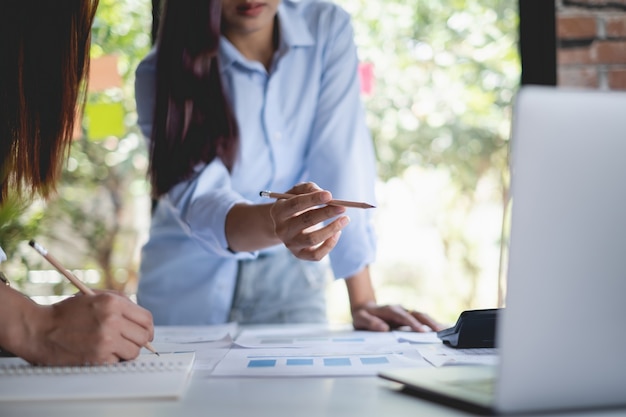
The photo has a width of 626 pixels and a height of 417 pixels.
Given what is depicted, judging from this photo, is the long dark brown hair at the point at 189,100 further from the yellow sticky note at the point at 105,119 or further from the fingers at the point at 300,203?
the yellow sticky note at the point at 105,119

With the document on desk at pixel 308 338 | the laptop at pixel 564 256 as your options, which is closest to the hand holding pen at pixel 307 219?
the document on desk at pixel 308 338

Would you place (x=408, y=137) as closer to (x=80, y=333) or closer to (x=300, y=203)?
(x=300, y=203)

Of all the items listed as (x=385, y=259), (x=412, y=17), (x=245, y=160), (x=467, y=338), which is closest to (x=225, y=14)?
(x=245, y=160)

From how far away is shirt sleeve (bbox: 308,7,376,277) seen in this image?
1.68 metres

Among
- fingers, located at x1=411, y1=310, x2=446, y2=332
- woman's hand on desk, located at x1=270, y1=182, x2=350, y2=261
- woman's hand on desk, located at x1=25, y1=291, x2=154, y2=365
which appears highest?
woman's hand on desk, located at x1=270, y1=182, x2=350, y2=261

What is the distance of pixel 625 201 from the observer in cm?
62

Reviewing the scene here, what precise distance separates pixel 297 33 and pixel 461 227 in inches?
57.5

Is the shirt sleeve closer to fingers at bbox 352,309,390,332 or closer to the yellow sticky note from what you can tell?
fingers at bbox 352,309,390,332

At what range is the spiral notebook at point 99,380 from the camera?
2.48ft

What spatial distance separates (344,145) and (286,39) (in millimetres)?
291

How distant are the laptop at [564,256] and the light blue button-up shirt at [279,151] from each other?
3.42 feet

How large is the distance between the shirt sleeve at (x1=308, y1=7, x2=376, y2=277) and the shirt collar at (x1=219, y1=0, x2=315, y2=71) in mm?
53

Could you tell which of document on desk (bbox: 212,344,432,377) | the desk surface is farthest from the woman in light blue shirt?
the desk surface

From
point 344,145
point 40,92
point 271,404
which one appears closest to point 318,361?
point 271,404
